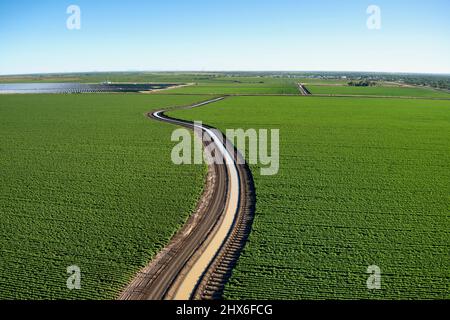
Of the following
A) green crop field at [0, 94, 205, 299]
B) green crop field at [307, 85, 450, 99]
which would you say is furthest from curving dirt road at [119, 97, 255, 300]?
green crop field at [307, 85, 450, 99]

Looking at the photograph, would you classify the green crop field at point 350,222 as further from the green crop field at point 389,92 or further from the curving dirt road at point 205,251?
the green crop field at point 389,92

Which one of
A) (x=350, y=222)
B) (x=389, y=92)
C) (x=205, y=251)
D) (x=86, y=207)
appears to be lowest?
(x=205, y=251)

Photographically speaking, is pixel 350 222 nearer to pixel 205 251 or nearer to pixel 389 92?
pixel 205 251

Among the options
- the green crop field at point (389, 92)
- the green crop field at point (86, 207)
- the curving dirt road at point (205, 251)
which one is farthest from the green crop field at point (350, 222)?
the green crop field at point (389, 92)

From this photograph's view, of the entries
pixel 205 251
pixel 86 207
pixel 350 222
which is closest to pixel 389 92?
pixel 350 222

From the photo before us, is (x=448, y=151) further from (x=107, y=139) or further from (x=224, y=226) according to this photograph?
(x=107, y=139)
